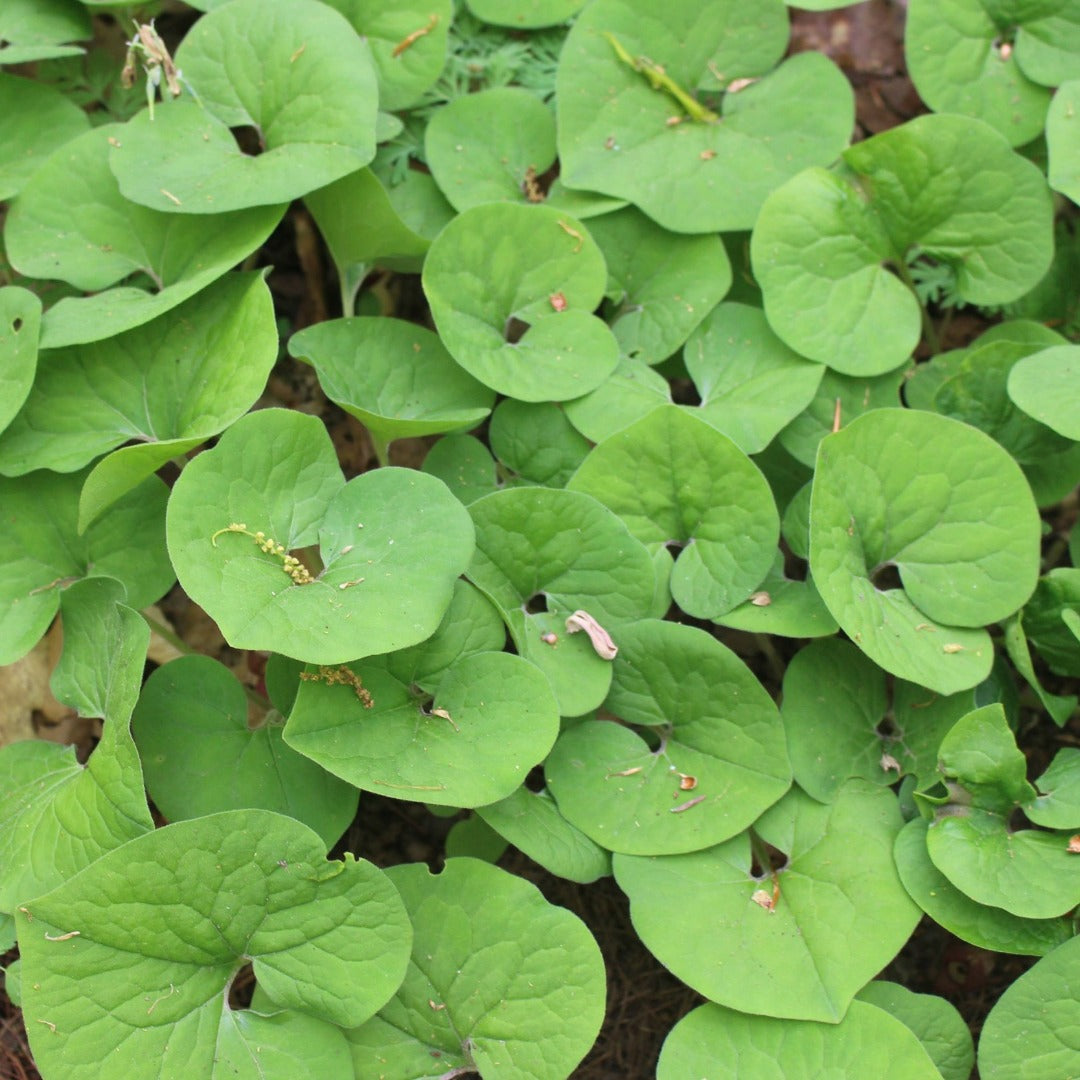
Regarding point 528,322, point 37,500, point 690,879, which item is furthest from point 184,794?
point 528,322

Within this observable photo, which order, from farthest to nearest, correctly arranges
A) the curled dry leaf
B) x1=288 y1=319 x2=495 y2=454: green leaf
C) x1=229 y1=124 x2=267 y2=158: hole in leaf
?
x1=229 y1=124 x2=267 y2=158: hole in leaf
x1=288 y1=319 x2=495 y2=454: green leaf
the curled dry leaf

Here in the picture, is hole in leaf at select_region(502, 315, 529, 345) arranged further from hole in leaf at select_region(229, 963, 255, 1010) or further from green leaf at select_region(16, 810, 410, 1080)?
hole in leaf at select_region(229, 963, 255, 1010)

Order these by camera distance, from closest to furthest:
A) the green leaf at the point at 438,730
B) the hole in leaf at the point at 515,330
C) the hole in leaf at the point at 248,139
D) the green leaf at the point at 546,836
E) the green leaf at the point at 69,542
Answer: the green leaf at the point at 438,730 < the green leaf at the point at 546,836 < the green leaf at the point at 69,542 < the hole in leaf at the point at 515,330 < the hole in leaf at the point at 248,139

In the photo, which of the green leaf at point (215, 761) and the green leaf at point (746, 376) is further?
the green leaf at point (746, 376)

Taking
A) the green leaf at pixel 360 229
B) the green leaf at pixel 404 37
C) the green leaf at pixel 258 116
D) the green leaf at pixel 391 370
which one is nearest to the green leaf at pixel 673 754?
the green leaf at pixel 391 370

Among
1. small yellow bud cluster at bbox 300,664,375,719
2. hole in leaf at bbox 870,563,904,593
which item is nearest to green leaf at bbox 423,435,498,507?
small yellow bud cluster at bbox 300,664,375,719

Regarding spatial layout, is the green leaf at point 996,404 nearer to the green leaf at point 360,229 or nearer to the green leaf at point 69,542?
the green leaf at point 360,229

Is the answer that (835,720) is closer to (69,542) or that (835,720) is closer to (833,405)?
(833,405)
